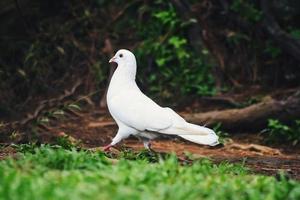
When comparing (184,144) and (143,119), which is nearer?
(143,119)

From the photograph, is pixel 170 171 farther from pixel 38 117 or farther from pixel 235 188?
pixel 38 117

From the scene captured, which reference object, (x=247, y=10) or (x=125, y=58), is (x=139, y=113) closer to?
(x=125, y=58)

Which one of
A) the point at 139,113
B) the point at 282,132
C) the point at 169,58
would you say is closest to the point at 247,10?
the point at 169,58

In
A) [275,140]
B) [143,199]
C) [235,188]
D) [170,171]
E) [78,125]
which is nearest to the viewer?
[143,199]

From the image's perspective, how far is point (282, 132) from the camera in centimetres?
1033

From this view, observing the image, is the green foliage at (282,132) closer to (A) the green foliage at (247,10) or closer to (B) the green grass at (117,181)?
(A) the green foliage at (247,10)

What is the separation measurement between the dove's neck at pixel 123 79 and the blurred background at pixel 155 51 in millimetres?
3216

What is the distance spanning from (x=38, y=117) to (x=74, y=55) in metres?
2.71

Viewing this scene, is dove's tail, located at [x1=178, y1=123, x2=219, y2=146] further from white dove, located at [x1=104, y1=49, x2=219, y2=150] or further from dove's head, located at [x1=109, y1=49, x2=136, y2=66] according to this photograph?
dove's head, located at [x1=109, y1=49, x2=136, y2=66]

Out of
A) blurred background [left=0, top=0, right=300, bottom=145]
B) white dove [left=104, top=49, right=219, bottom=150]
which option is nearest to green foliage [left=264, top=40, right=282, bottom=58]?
blurred background [left=0, top=0, right=300, bottom=145]

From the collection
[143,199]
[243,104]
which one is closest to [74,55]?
[243,104]

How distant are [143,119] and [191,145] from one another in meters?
2.78

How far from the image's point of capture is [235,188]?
5.34m

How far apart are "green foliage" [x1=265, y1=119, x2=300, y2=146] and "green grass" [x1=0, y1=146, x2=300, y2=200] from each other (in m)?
4.15
